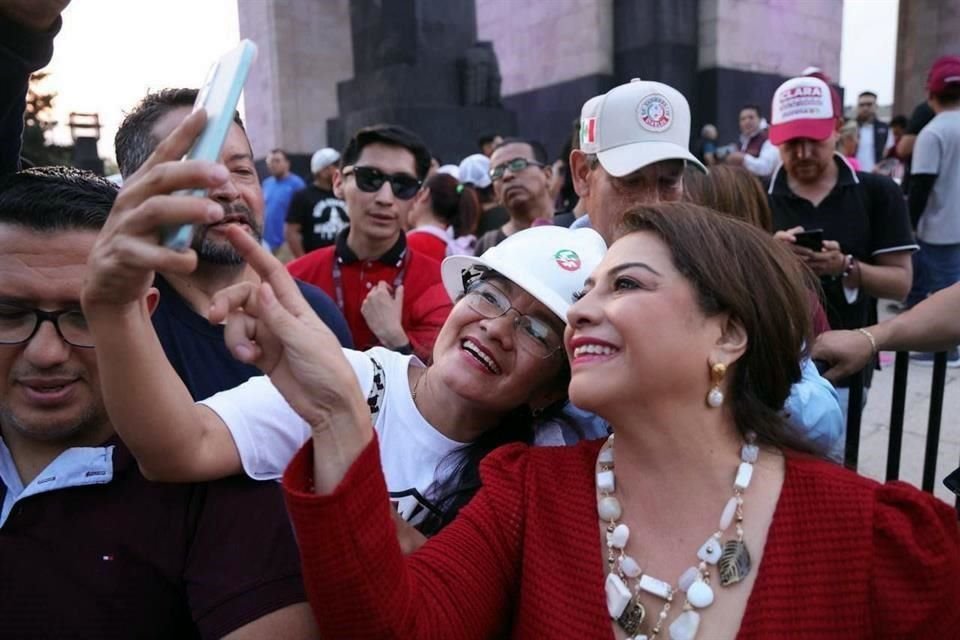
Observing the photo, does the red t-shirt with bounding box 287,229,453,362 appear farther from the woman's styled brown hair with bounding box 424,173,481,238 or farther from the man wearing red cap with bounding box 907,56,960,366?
the man wearing red cap with bounding box 907,56,960,366

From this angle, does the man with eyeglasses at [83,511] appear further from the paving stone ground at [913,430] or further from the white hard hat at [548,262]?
the paving stone ground at [913,430]

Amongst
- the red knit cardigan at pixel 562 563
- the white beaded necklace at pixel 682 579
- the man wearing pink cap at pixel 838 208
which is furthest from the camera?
the man wearing pink cap at pixel 838 208

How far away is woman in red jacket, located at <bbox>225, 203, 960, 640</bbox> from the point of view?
4.21 ft

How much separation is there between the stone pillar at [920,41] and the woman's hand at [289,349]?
57.3 ft

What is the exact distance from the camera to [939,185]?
5.93 meters

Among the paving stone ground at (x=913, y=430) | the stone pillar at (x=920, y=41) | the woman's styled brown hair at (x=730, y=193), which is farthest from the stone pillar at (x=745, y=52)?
the woman's styled brown hair at (x=730, y=193)

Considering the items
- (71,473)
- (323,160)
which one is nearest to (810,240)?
(71,473)

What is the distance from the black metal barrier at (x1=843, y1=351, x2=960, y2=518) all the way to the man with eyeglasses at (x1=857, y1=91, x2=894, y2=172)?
865 cm

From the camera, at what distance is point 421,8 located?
10266 millimetres

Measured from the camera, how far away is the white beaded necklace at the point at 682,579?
1.40 meters

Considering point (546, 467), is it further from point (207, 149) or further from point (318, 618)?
point (207, 149)

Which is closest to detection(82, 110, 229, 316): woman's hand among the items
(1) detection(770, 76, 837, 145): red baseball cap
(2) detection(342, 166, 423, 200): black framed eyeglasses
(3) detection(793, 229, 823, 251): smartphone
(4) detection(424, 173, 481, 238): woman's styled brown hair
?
(2) detection(342, 166, 423, 200): black framed eyeglasses

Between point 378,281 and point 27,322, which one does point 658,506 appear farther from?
point 378,281

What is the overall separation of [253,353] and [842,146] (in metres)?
10.3
